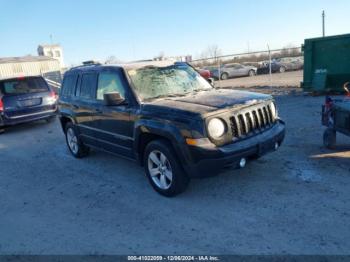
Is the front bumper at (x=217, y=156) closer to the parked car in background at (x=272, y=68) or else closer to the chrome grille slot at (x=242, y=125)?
the chrome grille slot at (x=242, y=125)

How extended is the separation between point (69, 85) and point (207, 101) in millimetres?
3356

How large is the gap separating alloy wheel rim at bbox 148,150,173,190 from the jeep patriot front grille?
1.01m

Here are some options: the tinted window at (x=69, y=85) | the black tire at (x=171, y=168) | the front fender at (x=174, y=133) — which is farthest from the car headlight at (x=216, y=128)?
the tinted window at (x=69, y=85)

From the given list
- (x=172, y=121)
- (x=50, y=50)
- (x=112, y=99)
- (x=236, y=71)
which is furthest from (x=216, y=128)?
(x=50, y=50)

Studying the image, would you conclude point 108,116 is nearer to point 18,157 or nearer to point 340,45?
point 18,157

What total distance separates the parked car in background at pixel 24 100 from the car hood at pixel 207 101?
22.6ft

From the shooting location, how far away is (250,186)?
4.70 metres

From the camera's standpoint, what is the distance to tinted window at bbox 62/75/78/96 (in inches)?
253

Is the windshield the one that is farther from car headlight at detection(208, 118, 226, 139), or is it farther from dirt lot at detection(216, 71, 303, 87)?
dirt lot at detection(216, 71, 303, 87)

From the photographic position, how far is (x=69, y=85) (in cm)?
661

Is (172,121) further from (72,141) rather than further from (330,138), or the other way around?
(72,141)

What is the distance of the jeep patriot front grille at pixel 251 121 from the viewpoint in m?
4.25

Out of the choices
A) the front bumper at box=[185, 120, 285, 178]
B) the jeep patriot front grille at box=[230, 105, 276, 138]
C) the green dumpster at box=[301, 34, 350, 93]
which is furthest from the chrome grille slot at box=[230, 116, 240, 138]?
the green dumpster at box=[301, 34, 350, 93]

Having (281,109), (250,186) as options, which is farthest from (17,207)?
(281,109)
